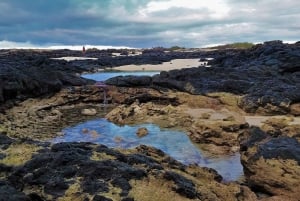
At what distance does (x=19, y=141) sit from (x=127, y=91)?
595 inches

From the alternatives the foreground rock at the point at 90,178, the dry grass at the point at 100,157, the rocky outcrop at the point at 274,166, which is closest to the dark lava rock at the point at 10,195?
the foreground rock at the point at 90,178

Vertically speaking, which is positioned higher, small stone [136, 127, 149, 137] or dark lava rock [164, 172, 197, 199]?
dark lava rock [164, 172, 197, 199]

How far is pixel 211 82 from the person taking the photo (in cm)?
2183

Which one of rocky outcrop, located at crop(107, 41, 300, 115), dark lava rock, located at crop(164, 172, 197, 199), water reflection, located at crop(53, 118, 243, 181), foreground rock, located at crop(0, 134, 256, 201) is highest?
foreground rock, located at crop(0, 134, 256, 201)

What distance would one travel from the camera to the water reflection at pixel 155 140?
11.6m

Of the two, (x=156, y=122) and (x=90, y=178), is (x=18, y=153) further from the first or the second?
(x=156, y=122)

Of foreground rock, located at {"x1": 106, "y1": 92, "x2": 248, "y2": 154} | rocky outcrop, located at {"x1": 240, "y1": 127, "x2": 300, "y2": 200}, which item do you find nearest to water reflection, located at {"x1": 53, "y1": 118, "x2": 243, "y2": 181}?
foreground rock, located at {"x1": 106, "y1": 92, "x2": 248, "y2": 154}

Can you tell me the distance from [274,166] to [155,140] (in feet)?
21.9

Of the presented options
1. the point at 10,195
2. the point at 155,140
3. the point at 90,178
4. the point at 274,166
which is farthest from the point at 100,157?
the point at 155,140

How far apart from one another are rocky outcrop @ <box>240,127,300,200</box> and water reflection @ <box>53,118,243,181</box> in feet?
4.70

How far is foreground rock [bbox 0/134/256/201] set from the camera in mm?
5754

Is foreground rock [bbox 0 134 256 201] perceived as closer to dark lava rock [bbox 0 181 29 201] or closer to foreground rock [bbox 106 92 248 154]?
dark lava rock [bbox 0 181 29 201]

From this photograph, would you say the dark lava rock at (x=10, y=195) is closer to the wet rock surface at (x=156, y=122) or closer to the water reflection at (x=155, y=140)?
the wet rock surface at (x=156, y=122)

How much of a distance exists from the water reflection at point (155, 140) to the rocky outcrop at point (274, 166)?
143cm
